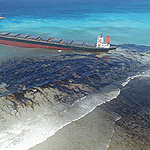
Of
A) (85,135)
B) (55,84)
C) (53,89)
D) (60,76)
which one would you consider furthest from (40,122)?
(60,76)

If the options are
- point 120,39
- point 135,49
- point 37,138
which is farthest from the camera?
point 120,39

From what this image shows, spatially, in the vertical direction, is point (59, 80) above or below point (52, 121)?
above

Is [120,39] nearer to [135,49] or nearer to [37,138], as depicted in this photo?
[135,49]

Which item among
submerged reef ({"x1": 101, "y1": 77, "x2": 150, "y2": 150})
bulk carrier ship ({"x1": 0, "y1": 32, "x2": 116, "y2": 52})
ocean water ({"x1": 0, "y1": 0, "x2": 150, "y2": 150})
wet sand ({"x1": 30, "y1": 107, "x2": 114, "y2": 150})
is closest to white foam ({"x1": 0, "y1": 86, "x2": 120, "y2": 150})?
ocean water ({"x1": 0, "y1": 0, "x2": 150, "y2": 150})

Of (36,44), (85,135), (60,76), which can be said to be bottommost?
(85,135)

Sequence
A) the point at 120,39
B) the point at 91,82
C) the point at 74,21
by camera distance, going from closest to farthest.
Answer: the point at 91,82 < the point at 120,39 < the point at 74,21

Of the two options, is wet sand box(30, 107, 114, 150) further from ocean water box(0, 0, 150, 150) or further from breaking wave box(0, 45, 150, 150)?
breaking wave box(0, 45, 150, 150)

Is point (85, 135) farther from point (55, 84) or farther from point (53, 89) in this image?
point (55, 84)

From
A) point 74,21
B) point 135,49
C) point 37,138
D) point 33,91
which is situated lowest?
point 37,138

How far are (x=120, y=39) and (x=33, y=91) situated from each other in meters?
39.5

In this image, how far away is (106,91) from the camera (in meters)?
29.5

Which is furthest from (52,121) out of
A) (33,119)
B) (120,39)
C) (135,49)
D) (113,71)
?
(120,39)

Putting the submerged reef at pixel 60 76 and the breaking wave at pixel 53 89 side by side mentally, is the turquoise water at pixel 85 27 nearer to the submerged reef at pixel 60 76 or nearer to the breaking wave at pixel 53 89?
the submerged reef at pixel 60 76

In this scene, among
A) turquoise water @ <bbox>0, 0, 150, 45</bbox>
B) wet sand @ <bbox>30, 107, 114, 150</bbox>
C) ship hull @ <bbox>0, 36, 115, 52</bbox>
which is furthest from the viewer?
turquoise water @ <bbox>0, 0, 150, 45</bbox>
